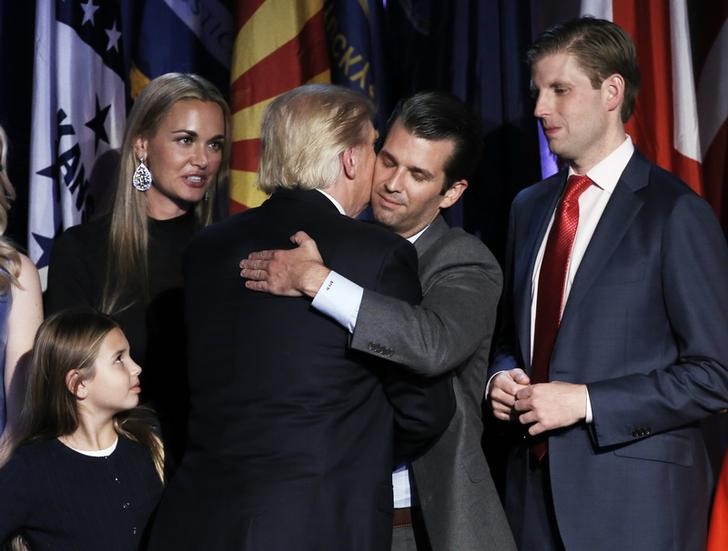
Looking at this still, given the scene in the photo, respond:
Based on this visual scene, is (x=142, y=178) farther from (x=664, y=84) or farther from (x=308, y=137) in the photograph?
(x=664, y=84)

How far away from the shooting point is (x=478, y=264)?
115 inches

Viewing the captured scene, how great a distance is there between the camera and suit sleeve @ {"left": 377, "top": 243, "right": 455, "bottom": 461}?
2.47 m

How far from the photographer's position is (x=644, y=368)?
2768 mm

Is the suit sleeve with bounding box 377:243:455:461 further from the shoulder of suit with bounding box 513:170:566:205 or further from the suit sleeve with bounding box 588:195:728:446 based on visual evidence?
the shoulder of suit with bounding box 513:170:566:205

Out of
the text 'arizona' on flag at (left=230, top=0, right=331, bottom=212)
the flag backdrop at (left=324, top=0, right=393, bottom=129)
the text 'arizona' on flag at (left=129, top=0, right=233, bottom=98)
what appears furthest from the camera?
the text 'arizona' on flag at (left=129, top=0, right=233, bottom=98)

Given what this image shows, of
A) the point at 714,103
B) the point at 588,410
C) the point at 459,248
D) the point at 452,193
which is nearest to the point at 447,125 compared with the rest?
the point at 452,193

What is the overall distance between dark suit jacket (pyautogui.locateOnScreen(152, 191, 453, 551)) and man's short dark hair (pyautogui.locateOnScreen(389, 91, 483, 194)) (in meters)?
0.71

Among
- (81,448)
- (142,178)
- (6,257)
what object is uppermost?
(142,178)

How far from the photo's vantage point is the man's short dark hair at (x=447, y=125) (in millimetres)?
3148

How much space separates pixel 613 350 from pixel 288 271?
2.87ft

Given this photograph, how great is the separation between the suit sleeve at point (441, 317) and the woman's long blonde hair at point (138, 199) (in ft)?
3.10

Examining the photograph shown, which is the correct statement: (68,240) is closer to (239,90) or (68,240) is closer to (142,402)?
(142,402)

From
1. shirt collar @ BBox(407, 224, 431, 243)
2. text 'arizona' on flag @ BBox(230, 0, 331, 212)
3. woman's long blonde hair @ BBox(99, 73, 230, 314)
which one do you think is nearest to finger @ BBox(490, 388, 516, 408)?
shirt collar @ BBox(407, 224, 431, 243)

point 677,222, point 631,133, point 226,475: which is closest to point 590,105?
point 677,222
